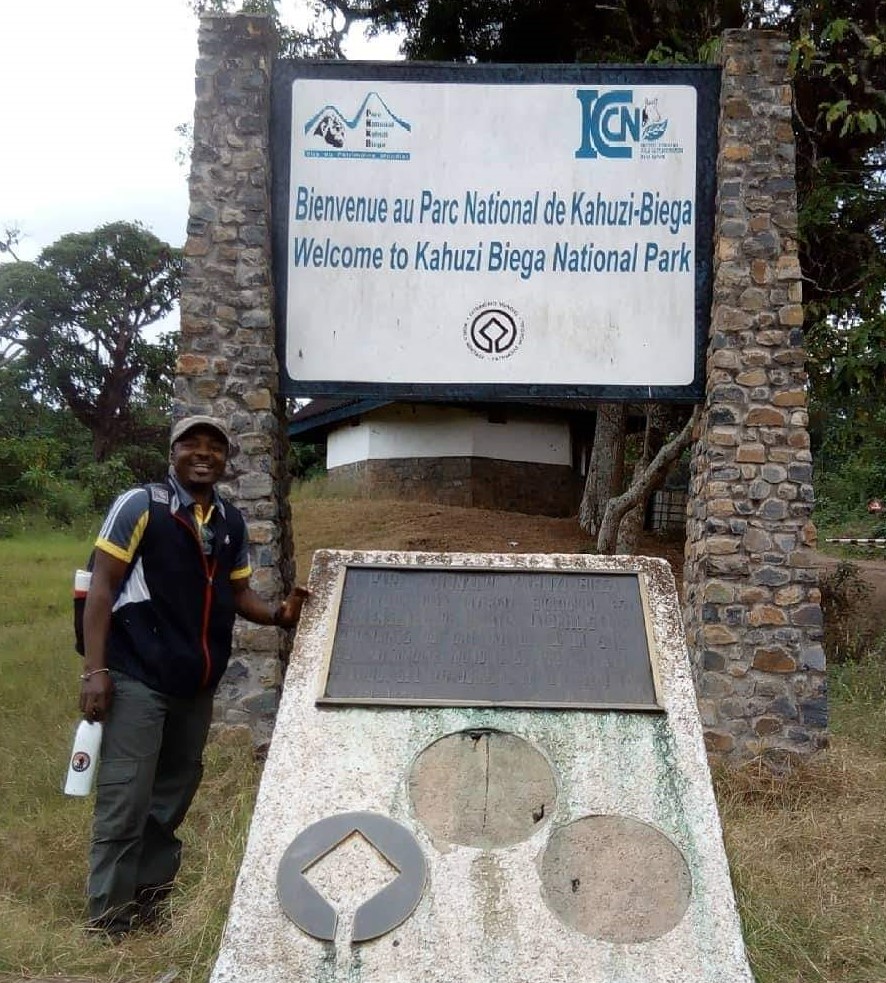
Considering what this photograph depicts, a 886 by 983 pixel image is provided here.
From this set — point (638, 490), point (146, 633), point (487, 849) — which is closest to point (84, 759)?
point (146, 633)

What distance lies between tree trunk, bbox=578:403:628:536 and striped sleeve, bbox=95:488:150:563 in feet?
35.0

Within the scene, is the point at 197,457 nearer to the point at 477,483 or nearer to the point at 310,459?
the point at 477,483

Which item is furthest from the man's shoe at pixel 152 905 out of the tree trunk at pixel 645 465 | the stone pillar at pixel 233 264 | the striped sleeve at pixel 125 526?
the tree trunk at pixel 645 465

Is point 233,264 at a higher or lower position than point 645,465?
higher

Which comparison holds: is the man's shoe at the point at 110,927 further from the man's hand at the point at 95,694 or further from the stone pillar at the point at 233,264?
the stone pillar at the point at 233,264

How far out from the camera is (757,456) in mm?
6723

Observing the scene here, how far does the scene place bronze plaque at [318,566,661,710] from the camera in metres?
3.58

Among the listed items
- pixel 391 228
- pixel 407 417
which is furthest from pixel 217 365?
pixel 407 417

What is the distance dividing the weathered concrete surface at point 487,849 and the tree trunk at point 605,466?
1029cm

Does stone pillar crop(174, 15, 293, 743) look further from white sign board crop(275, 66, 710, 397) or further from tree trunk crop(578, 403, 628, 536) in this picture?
tree trunk crop(578, 403, 628, 536)

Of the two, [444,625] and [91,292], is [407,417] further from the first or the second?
[444,625]

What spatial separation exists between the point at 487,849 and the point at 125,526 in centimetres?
170

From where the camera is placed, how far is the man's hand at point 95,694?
3.64 m

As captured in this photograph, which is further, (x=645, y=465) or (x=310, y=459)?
(x=310, y=459)
